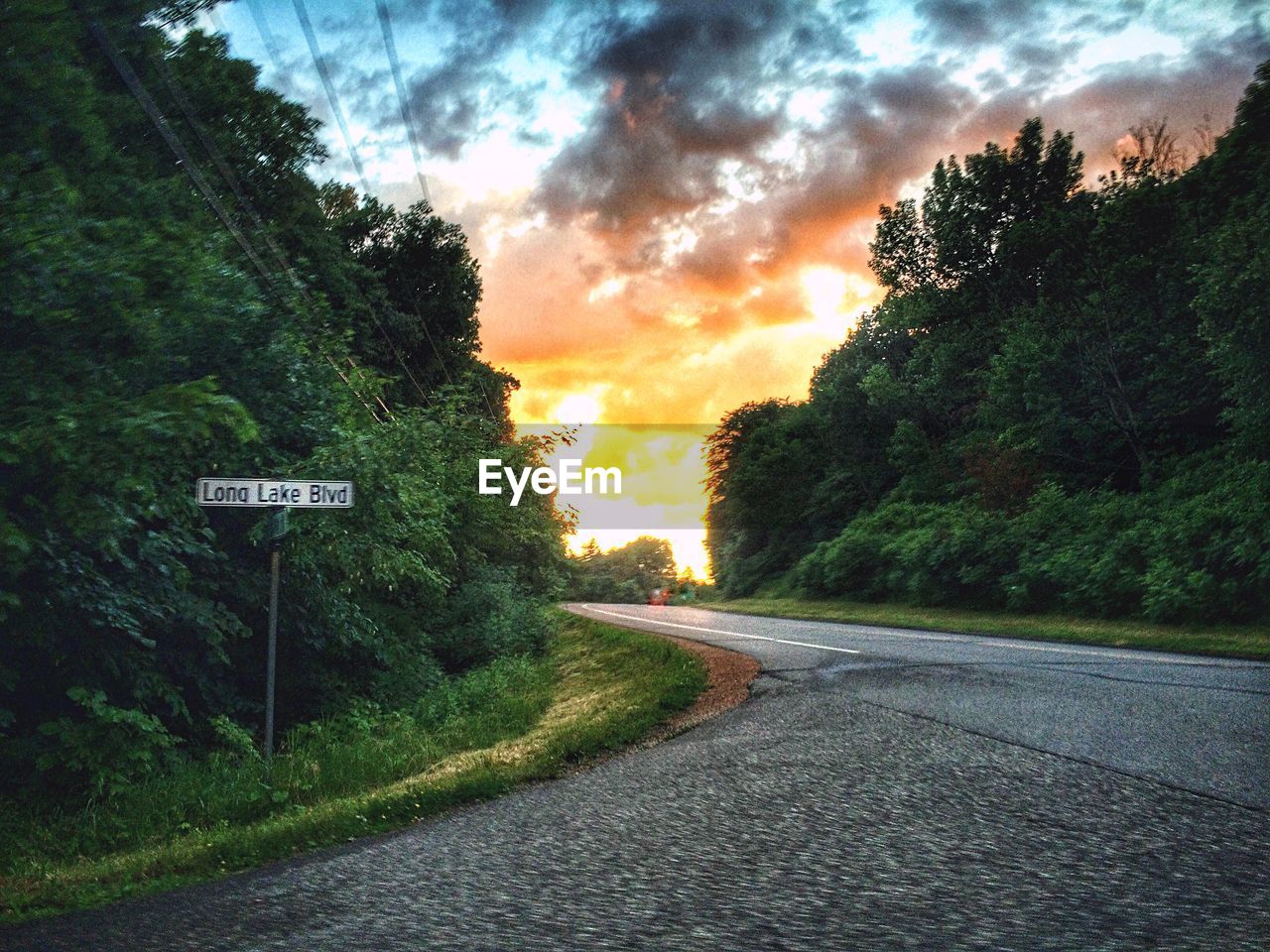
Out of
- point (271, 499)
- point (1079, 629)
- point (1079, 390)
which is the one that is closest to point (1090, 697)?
point (271, 499)

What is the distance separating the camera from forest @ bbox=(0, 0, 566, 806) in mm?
6531

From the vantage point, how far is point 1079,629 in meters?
18.2

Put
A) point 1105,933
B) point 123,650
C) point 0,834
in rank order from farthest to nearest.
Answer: point 123,650
point 0,834
point 1105,933

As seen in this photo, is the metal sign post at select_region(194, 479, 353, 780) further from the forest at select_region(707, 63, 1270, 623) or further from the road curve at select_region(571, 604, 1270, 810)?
the forest at select_region(707, 63, 1270, 623)

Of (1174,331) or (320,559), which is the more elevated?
(1174,331)

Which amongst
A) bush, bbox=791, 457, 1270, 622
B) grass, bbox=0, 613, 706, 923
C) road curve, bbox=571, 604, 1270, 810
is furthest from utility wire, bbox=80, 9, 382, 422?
bush, bbox=791, 457, 1270, 622

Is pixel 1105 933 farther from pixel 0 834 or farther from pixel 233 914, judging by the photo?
pixel 0 834

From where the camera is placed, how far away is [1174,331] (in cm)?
2936

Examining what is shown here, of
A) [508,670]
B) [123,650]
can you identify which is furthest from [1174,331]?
[123,650]

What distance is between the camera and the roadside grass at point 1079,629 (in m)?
14.1

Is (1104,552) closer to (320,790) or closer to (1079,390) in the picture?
(1079,390)

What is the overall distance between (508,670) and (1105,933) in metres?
14.2

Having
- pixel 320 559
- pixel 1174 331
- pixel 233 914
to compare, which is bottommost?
pixel 233 914

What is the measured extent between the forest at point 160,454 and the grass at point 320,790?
0.70 metres
